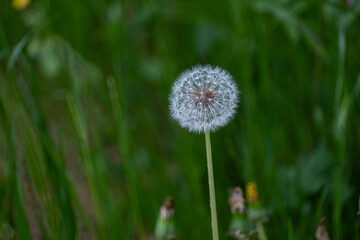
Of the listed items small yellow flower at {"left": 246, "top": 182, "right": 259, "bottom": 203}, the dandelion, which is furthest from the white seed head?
small yellow flower at {"left": 246, "top": 182, "right": 259, "bottom": 203}

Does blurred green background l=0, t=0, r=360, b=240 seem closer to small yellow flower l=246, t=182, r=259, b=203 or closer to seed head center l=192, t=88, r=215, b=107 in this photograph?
small yellow flower l=246, t=182, r=259, b=203

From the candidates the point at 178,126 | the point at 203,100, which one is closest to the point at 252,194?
the point at 203,100

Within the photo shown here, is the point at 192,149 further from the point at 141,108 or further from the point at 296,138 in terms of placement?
the point at 141,108

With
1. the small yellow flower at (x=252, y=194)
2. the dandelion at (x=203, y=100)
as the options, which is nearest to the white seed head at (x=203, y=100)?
the dandelion at (x=203, y=100)

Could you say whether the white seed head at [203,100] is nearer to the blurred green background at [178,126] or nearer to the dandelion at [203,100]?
the dandelion at [203,100]

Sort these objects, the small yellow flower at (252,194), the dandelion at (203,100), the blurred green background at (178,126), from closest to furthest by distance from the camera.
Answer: the dandelion at (203,100)
the small yellow flower at (252,194)
the blurred green background at (178,126)

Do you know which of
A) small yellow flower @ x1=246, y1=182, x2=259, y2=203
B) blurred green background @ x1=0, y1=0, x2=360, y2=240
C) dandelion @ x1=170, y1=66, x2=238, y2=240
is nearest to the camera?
dandelion @ x1=170, y1=66, x2=238, y2=240

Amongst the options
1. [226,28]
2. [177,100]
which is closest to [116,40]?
[226,28]
